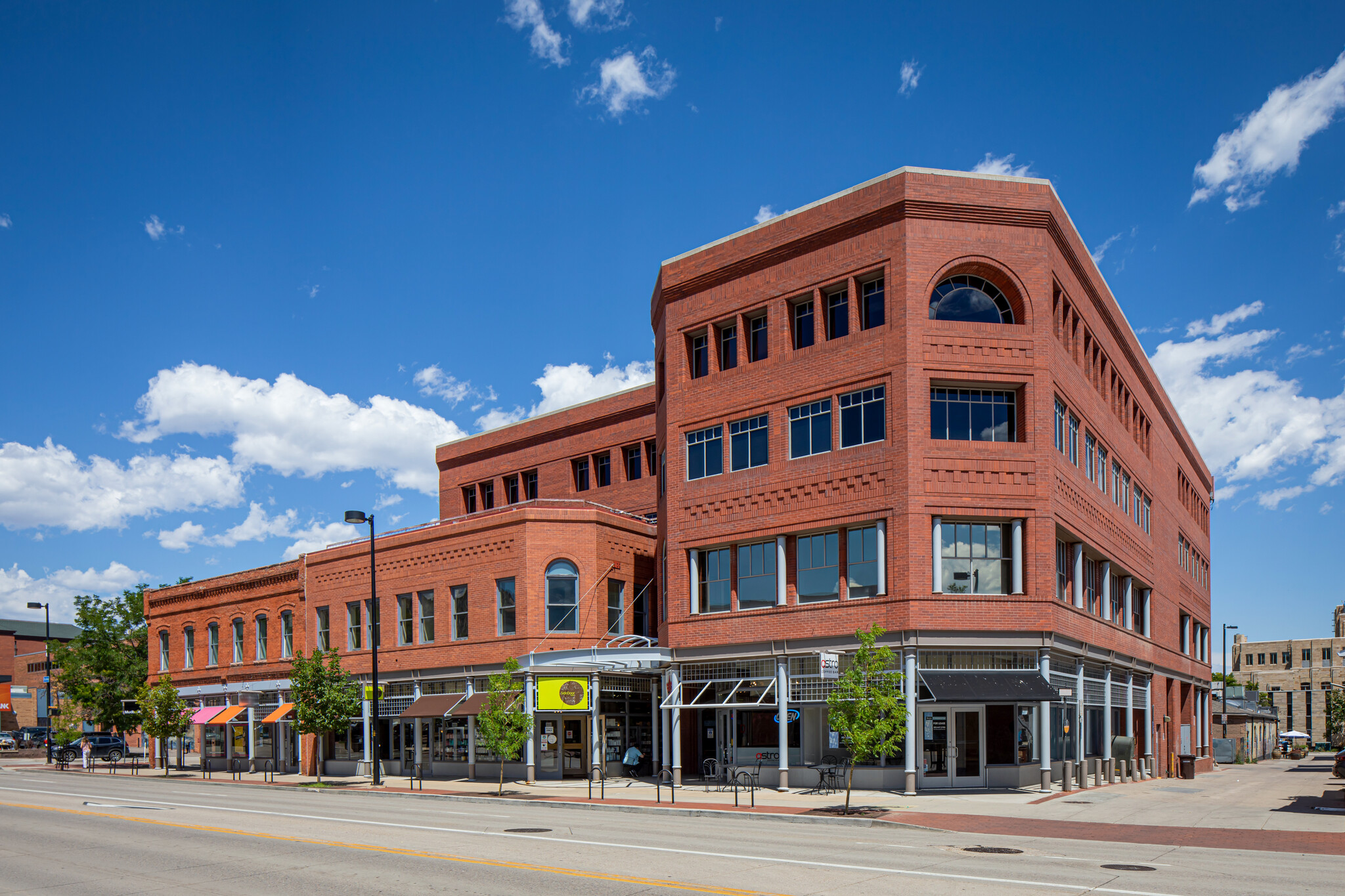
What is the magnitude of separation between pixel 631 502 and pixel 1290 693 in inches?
4243

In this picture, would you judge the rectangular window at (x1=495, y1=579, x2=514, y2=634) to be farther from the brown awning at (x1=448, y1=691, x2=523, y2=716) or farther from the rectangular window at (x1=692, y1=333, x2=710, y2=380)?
the rectangular window at (x1=692, y1=333, x2=710, y2=380)

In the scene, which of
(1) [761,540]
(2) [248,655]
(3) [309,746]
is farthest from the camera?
(2) [248,655]

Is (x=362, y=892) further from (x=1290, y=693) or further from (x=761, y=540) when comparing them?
(x=1290, y=693)

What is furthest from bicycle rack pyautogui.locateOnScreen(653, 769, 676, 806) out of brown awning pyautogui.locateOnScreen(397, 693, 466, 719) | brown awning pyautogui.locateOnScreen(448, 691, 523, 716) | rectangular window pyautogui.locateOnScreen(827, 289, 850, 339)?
rectangular window pyautogui.locateOnScreen(827, 289, 850, 339)

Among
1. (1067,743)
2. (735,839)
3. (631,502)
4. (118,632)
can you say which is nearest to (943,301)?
(1067,743)

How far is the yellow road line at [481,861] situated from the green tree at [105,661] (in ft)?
140

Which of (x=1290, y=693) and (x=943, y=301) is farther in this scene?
(x=1290, y=693)

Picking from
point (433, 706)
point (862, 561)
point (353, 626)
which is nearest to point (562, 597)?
point (433, 706)

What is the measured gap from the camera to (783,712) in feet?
104

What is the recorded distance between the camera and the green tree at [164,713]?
2014 inches

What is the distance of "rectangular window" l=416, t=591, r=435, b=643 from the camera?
140 ft

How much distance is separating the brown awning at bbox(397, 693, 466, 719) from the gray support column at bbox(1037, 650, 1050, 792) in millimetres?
20727

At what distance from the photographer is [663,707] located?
34.7 metres

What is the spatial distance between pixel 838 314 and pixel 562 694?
15.7 metres
